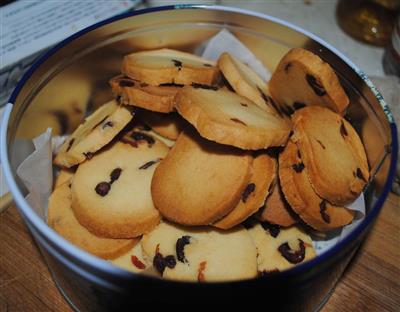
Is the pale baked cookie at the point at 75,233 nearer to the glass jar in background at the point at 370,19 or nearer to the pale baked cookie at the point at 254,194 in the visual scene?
the pale baked cookie at the point at 254,194

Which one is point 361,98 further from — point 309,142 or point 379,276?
point 379,276

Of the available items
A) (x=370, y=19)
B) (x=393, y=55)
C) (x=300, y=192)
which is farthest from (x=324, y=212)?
(x=370, y=19)

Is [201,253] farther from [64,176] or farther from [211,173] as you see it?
[64,176]

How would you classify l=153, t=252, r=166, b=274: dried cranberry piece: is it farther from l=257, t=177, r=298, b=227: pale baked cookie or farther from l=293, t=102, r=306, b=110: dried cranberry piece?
l=293, t=102, r=306, b=110: dried cranberry piece

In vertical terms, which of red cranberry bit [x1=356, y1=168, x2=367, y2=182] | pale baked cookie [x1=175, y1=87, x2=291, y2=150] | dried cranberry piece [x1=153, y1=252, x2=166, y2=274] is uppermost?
pale baked cookie [x1=175, y1=87, x2=291, y2=150]

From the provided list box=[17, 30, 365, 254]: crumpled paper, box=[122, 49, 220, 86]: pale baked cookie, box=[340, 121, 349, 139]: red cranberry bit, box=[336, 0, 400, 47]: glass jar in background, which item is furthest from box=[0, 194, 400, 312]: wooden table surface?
box=[336, 0, 400, 47]: glass jar in background

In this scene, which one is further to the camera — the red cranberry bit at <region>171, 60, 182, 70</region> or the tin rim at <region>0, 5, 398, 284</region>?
the red cranberry bit at <region>171, 60, 182, 70</region>

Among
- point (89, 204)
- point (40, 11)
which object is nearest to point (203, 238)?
point (89, 204)
